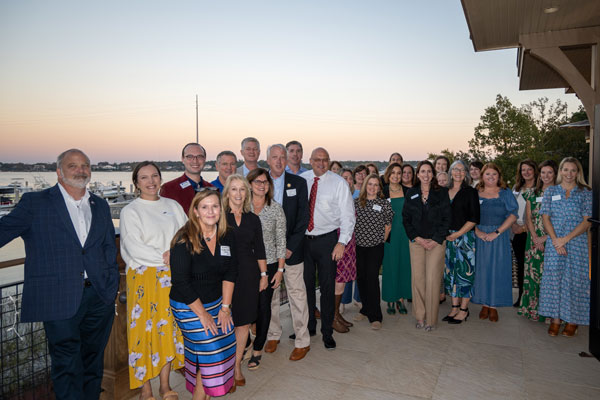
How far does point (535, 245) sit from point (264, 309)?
10.7 feet

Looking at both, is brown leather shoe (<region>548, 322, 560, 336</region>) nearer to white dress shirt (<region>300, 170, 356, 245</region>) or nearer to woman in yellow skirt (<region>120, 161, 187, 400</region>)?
white dress shirt (<region>300, 170, 356, 245</region>)

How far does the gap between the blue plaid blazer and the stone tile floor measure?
1282mm

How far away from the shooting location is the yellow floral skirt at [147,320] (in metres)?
2.49

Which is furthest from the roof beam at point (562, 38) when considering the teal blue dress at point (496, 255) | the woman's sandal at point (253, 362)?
the woman's sandal at point (253, 362)

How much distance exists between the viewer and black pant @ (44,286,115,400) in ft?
6.93

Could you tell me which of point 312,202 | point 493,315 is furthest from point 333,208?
point 493,315

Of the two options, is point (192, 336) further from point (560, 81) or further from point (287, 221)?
point (560, 81)

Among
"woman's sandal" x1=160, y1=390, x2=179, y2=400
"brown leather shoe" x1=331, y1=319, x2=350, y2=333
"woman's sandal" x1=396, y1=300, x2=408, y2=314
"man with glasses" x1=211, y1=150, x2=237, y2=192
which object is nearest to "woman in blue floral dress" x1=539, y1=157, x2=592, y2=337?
"woman's sandal" x1=396, y1=300, x2=408, y2=314

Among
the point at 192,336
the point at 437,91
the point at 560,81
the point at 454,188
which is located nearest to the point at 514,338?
the point at 454,188

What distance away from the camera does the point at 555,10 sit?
4926 mm

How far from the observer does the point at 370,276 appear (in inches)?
164

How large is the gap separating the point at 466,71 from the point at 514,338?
46.9 feet

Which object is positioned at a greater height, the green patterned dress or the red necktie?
the red necktie

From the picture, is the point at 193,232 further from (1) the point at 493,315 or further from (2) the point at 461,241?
(1) the point at 493,315
